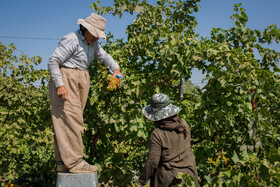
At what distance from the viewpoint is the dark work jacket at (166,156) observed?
2.42m

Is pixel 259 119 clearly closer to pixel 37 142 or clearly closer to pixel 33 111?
pixel 37 142

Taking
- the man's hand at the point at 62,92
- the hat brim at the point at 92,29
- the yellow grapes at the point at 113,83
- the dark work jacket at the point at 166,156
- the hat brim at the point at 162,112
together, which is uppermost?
the hat brim at the point at 92,29

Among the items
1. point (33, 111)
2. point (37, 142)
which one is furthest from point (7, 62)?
point (37, 142)

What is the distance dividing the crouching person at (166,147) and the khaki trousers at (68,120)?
78cm

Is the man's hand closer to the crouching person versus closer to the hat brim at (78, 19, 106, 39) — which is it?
the hat brim at (78, 19, 106, 39)

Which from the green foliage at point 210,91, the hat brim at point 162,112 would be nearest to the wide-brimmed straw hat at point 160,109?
the hat brim at point 162,112

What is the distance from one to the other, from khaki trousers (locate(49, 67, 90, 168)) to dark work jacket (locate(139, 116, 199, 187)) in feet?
2.55

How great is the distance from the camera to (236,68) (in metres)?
2.99

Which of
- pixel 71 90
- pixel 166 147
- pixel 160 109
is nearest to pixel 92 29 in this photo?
pixel 71 90

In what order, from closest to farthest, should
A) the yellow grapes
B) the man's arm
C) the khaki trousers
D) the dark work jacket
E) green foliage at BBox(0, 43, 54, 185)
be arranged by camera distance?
1. the dark work jacket
2. the man's arm
3. the khaki trousers
4. the yellow grapes
5. green foliage at BBox(0, 43, 54, 185)

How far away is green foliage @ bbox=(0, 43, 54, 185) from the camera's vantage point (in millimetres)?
4605

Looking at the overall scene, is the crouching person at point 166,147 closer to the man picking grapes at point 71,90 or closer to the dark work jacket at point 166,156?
the dark work jacket at point 166,156

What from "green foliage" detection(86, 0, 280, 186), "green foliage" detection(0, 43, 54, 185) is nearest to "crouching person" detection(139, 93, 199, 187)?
"green foliage" detection(86, 0, 280, 186)

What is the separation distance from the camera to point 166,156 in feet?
8.06
